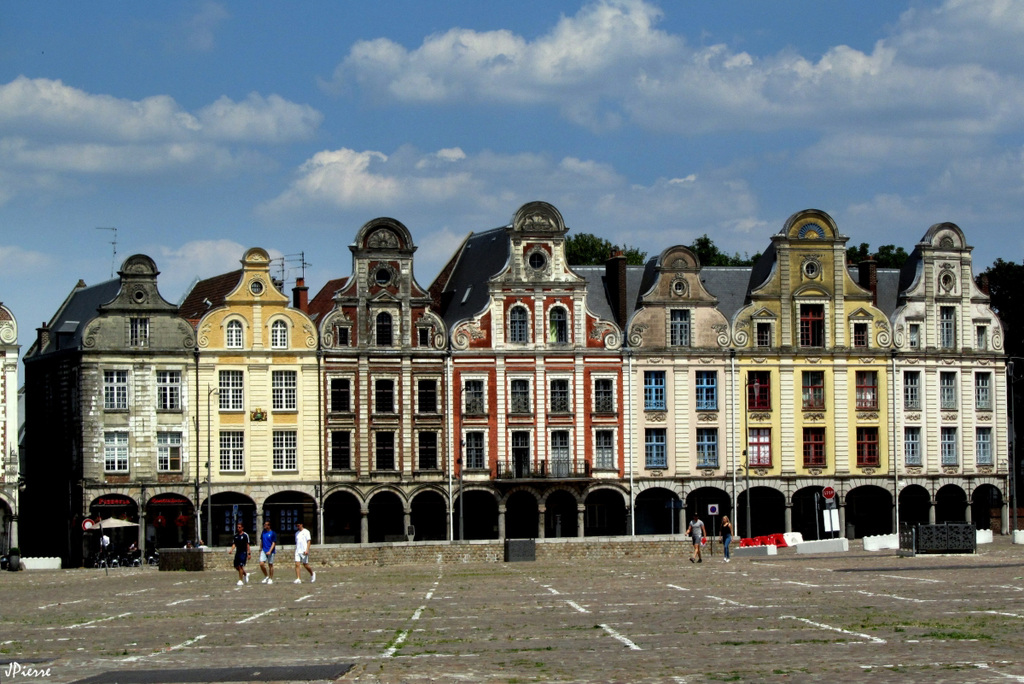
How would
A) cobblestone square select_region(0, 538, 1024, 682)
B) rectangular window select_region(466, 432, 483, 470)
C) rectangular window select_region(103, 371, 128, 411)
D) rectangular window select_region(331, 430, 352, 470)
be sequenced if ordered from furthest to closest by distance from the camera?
rectangular window select_region(466, 432, 483, 470) → rectangular window select_region(331, 430, 352, 470) → rectangular window select_region(103, 371, 128, 411) → cobblestone square select_region(0, 538, 1024, 682)

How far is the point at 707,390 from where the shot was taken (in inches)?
3191

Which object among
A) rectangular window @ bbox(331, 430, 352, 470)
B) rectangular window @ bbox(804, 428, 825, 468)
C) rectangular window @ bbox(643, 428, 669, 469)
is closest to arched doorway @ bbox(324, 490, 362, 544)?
rectangular window @ bbox(331, 430, 352, 470)

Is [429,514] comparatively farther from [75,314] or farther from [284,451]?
[75,314]

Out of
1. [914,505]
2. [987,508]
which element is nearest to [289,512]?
[914,505]

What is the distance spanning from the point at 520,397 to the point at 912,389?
2010 centimetres

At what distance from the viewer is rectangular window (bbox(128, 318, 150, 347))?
249 ft

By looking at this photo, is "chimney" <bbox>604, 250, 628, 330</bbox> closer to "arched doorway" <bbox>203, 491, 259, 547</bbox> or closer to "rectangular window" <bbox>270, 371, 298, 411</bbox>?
"rectangular window" <bbox>270, 371, 298, 411</bbox>

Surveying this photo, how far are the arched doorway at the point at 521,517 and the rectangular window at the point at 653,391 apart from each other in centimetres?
739

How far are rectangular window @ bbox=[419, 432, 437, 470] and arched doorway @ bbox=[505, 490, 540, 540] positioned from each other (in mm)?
4327

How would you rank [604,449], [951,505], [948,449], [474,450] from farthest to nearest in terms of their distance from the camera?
[951,505]
[948,449]
[604,449]
[474,450]

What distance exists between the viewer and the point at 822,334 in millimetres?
82500

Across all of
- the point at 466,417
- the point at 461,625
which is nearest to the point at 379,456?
the point at 466,417

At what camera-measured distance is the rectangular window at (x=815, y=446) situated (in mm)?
81688

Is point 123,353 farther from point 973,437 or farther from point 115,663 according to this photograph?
point 115,663
